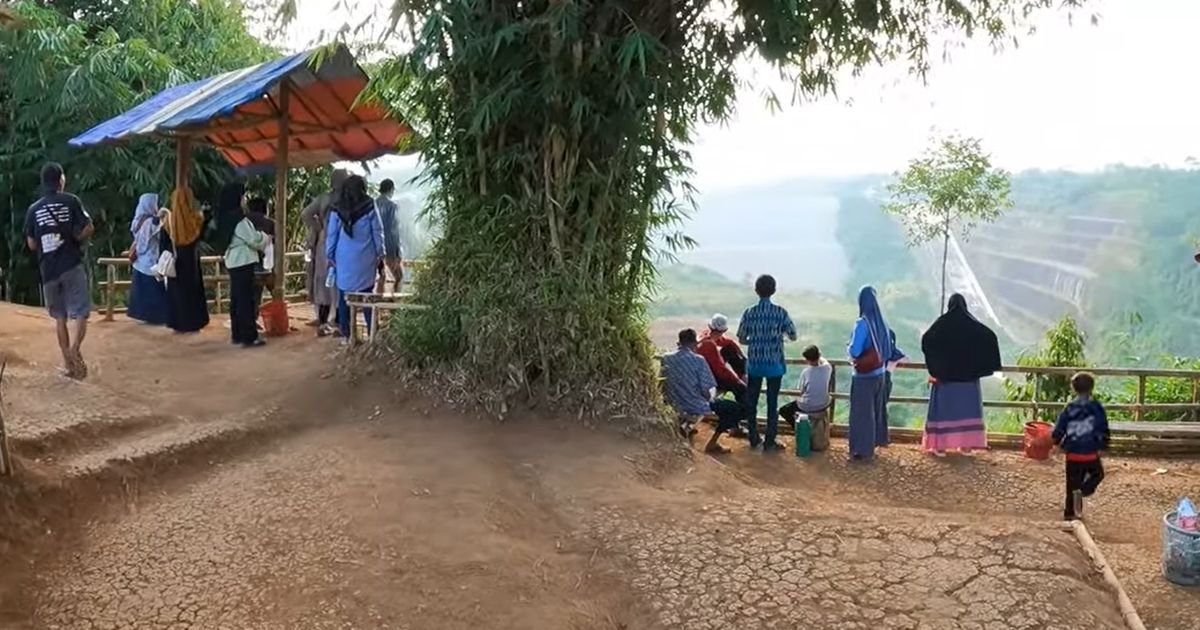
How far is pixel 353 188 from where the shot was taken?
25.1 feet

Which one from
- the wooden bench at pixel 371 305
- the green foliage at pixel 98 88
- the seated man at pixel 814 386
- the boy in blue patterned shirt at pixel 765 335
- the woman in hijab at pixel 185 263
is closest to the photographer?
the wooden bench at pixel 371 305

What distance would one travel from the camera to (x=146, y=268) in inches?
350

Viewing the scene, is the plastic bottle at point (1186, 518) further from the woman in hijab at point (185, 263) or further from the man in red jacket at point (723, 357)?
the woman in hijab at point (185, 263)

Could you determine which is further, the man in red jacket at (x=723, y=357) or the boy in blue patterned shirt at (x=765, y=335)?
the man in red jacket at (x=723, y=357)

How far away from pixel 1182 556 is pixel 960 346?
2616 mm

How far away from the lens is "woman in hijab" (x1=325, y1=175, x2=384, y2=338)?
768cm

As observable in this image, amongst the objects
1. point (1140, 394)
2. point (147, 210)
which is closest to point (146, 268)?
point (147, 210)

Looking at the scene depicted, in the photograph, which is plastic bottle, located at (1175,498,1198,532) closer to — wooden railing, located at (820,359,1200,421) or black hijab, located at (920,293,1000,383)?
black hijab, located at (920,293,1000,383)

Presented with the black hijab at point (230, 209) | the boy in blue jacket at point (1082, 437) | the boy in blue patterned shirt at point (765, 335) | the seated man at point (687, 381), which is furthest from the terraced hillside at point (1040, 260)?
the black hijab at point (230, 209)

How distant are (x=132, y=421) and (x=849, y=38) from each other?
5142mm

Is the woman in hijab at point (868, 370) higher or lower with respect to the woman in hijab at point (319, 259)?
lower

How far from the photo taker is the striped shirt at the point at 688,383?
6961 mm

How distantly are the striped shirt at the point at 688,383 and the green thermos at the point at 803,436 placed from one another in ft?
3.74

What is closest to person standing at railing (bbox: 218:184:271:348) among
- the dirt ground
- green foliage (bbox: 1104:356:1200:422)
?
the dirt ground
